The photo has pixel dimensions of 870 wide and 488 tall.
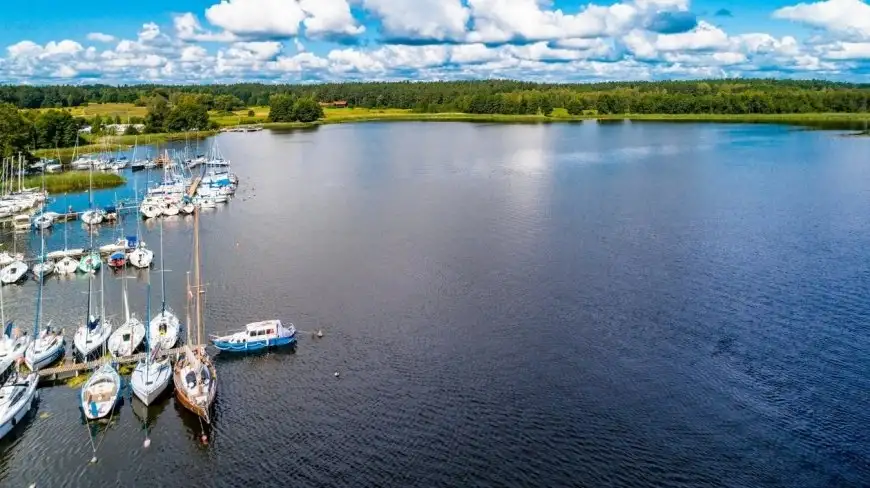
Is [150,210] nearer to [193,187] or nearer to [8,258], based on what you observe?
[193,187]

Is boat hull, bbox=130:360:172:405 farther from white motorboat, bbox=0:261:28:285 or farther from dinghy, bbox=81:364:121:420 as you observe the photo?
white motorboat, bbox=0:261:28:285

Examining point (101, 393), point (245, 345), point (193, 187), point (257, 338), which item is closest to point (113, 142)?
point (193, 187)

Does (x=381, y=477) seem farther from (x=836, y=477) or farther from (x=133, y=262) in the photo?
(x=133, y=262)

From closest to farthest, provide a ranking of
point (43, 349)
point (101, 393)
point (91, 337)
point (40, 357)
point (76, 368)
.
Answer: point (101, 393), point (76, 368), point (40, 357), point (43, 349), point (91, 337)

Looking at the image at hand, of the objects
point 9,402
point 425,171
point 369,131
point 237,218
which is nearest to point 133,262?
point 237,218

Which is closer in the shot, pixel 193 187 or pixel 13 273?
pixel 13 273

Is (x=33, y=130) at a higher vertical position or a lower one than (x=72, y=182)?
higher

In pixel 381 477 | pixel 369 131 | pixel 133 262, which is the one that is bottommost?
pixel 381 477
